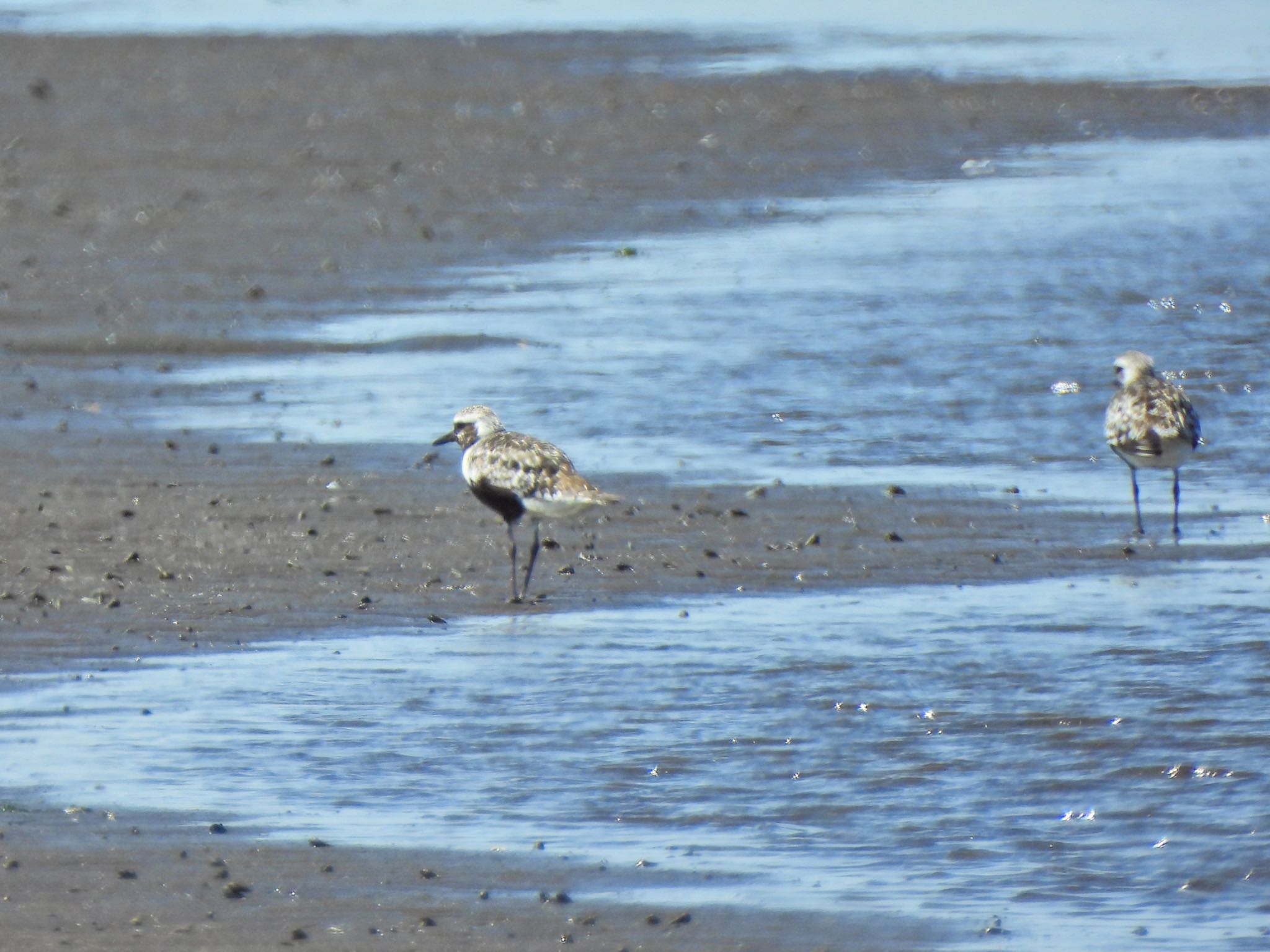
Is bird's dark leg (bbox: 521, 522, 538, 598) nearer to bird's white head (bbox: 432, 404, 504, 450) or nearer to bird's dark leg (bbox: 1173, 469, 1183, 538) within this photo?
bird's white head (bbox: 432, 404, 504, 450)

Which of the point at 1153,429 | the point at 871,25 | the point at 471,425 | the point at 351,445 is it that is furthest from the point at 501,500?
the point at 871,25

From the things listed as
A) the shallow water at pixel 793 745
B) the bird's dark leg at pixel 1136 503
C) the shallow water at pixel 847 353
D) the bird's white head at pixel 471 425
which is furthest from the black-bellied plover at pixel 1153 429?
the bird's white head at pixel 471 425

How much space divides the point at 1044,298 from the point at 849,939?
10.8m

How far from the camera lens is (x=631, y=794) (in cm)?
745

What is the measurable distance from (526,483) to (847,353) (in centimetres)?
485

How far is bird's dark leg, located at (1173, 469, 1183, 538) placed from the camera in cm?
1088

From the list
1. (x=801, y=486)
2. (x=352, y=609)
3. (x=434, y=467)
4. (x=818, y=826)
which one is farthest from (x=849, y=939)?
(x=434, y=467)

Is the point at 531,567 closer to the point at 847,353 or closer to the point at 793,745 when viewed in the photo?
the point at 793,745

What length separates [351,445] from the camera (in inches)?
499

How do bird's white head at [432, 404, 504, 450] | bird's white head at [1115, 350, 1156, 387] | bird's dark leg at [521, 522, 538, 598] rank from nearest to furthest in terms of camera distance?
bird's dark leg at [521, 522, 538, 598], bird's white head at [432, 404, 504, 450], bird's white head at [1115, 350, 1156, 387]

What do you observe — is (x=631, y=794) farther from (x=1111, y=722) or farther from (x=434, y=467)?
(x=434, y=467)

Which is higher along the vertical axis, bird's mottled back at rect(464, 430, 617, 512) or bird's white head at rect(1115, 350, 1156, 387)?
bird's white head at rect(1115, 350, 1156, 387)

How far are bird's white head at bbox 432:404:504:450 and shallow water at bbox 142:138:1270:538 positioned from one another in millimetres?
1095

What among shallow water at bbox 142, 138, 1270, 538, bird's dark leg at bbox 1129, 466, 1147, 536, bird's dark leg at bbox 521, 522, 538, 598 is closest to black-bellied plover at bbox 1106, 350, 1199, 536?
bird's dark leg at bbox 1129, 466, 1147, 536
